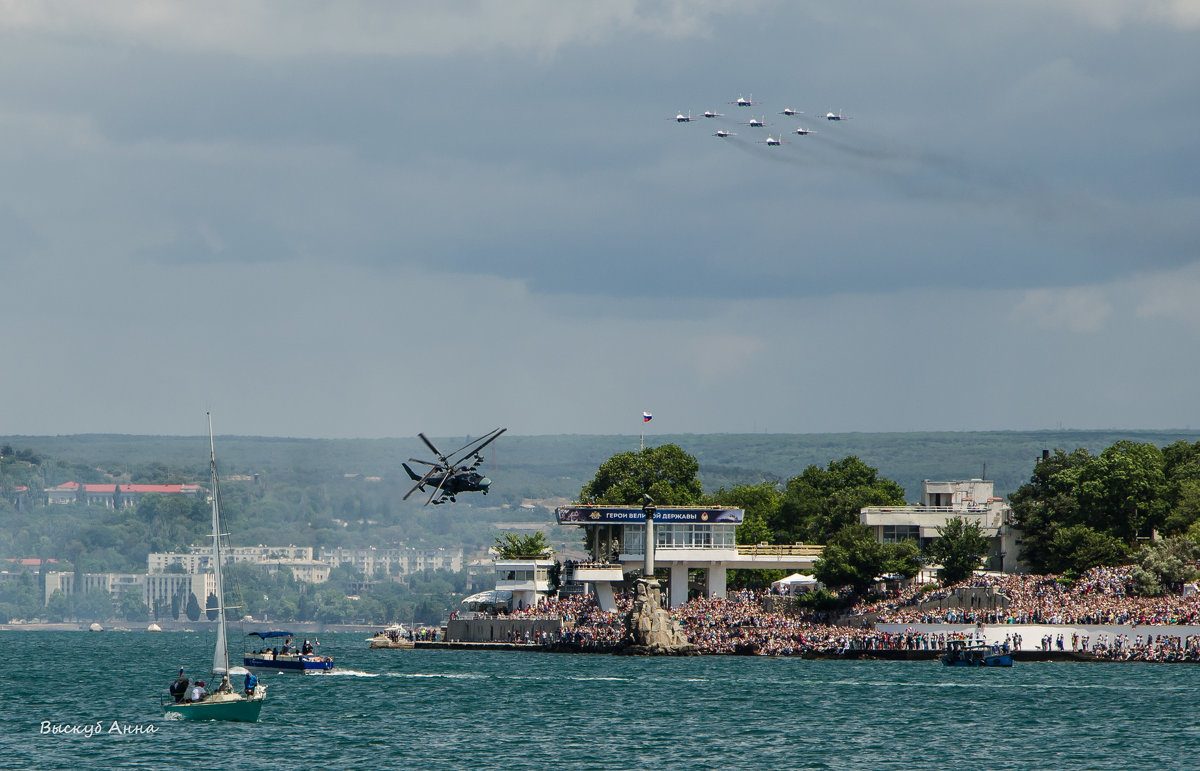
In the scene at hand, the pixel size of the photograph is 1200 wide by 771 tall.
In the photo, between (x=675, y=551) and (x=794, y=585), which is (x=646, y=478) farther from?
(x=794, y=585)

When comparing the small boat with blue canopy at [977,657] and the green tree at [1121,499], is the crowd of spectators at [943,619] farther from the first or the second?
the green tree at [1121,499]

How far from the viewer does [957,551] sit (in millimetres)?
130000

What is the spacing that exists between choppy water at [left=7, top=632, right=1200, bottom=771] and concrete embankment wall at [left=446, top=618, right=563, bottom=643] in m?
18.8

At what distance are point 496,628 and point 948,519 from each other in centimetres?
3888

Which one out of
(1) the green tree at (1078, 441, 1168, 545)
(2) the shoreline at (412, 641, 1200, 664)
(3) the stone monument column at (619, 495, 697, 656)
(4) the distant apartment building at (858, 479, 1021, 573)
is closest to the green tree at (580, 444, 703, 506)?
(4) the distant apartment building at (858, 479, 1021, 573)

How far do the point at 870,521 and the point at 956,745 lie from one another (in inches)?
3057

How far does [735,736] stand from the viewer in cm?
7619

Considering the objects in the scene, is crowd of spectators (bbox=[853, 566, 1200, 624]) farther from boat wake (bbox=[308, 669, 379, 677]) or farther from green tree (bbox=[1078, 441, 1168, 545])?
boat wake (bbox=[308, 669, 379, 677])

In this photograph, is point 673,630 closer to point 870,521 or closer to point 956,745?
point 870,521

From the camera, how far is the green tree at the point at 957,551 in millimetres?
130125

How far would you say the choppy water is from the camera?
A: 68875mm

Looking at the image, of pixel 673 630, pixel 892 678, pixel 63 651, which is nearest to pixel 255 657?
pixel 673 630

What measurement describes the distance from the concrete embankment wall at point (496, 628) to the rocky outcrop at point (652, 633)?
440 inches

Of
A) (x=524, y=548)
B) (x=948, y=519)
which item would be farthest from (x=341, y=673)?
(x=948, y=519)
